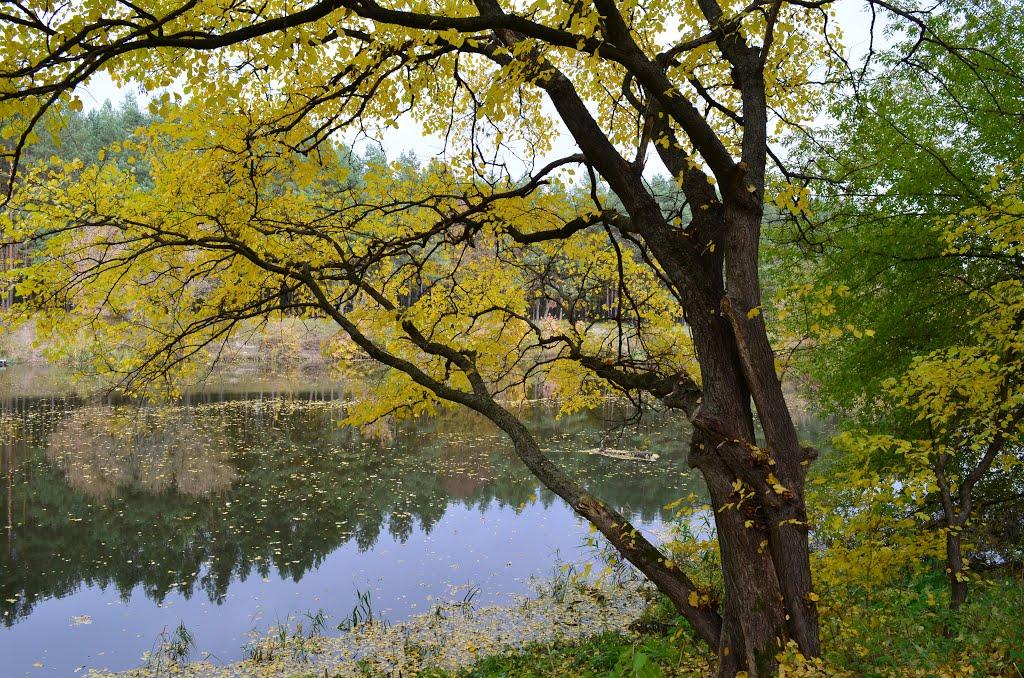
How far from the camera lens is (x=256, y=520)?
41.8 ft

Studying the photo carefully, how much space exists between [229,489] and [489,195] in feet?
38.1

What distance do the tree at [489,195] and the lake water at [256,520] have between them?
5.54 feet

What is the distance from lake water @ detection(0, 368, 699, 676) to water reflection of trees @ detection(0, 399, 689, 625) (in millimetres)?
48

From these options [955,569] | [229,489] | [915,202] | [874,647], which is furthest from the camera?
[229,489]

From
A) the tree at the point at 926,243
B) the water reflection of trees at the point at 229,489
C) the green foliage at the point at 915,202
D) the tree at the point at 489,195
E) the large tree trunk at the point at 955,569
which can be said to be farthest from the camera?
the water reflection of trees at the point at 229,489

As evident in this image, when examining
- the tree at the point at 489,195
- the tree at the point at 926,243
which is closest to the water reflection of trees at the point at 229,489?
the tree at the point at 489,195

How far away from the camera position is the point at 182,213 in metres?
5.43

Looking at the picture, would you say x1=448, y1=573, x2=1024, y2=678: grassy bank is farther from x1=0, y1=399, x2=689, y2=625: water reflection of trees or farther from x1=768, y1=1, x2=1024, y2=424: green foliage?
x1=0, y1=399, x2=689, y2=625: water reflection of trees

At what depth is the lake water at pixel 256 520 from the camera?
9188 millimetres

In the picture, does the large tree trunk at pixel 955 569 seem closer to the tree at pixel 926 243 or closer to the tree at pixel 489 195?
the tree at pixel 926 243

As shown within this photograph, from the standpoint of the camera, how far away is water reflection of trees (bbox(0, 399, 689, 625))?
10797 millimetres

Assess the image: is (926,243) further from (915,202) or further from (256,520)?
(256,520)

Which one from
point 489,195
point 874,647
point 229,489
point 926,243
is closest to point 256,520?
point 229,489

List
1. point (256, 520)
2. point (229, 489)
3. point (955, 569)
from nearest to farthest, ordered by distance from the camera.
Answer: point (955, 569) → point (256, 520) → point (229, 489)
